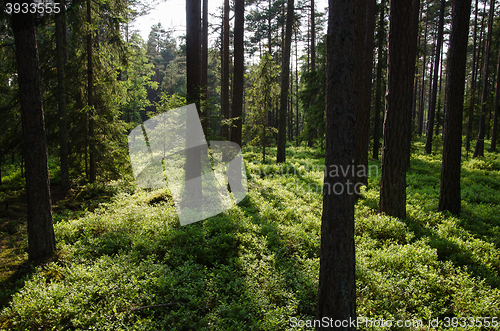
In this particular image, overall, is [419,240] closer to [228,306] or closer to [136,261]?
[228,306]

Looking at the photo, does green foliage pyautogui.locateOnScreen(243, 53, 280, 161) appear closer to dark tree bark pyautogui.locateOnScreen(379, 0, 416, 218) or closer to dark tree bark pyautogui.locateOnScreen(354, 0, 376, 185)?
dark tree bark pyautogui.locateOnScreen(354, 0, 376, 185)

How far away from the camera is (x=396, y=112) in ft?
24.5

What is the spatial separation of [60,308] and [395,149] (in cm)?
851

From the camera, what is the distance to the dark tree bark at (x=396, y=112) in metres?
7.21

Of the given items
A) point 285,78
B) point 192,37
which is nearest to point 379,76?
point 285,78

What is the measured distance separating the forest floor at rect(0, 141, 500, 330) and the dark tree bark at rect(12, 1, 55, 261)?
57cm

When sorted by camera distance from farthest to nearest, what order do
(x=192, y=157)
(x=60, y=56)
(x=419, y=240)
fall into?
(x=60, y=56) < (x=192, y=157) < (x=419, y=240)

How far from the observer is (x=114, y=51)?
11.3 metres

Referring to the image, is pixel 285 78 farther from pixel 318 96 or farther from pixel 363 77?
A: pixel 363 77

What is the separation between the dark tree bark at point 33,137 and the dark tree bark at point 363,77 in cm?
942

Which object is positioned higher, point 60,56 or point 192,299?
point 60,56

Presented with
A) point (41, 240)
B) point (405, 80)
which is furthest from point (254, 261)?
point (405, 80)

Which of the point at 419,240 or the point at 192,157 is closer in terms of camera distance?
the point at 419,240

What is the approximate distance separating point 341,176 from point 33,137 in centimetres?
613
